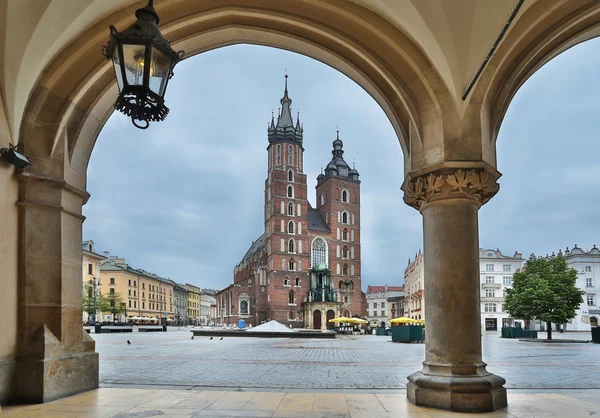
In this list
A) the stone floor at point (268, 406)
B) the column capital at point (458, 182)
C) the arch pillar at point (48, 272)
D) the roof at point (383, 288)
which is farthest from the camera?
the roof at point (383, 288)

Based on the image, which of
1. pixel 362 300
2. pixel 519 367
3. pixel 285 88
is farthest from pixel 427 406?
pixel 285 88

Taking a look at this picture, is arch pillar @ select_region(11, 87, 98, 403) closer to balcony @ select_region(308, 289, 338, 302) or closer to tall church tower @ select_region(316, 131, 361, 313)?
balcony @ select_region(308, 289, 338, 302)

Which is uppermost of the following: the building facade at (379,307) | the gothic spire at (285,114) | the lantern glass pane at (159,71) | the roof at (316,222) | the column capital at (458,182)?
the gothic spire at (285,114)

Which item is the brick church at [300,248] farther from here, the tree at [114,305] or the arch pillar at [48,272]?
the arch pillar at [48,272]

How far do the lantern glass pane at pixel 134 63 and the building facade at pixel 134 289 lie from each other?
73.6 meters

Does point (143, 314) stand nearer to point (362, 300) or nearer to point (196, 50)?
point (362, 300)

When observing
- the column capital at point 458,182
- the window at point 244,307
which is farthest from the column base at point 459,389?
the window at point 244,307

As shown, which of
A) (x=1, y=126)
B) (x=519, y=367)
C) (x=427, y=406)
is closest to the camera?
(x=427, y=406)

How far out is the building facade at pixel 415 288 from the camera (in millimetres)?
76425

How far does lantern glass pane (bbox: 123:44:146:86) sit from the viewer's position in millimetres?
4395

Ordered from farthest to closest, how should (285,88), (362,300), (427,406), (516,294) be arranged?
1. (285,88)
2. (362,300)
3. (516,294)
4. (427,406)

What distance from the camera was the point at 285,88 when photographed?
3536 inches

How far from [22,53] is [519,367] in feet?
41.2

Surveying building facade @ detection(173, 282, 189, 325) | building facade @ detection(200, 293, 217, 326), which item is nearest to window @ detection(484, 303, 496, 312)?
building facade @ detection(173, 282, 189, 325)
